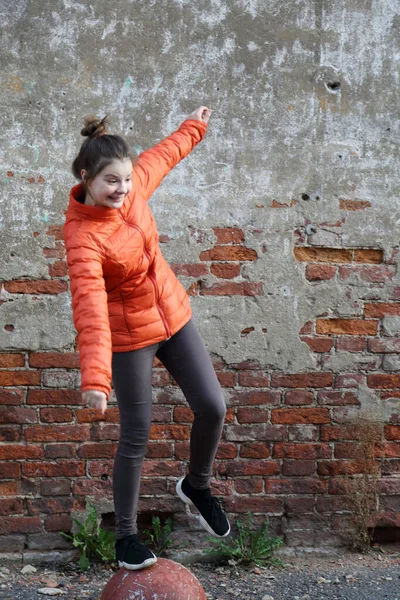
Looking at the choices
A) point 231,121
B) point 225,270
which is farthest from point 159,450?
point 231,121

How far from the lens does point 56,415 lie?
4520 mm

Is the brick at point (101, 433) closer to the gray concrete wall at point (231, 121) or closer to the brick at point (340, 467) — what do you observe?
the gray concrete wall at point (231, 121)

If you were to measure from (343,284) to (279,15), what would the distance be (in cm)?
155

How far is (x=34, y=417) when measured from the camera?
14.8 ft

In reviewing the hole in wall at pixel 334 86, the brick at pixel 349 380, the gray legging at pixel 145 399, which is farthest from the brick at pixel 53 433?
the hole in wall at pixel 334 86

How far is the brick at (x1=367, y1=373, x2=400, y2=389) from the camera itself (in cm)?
464

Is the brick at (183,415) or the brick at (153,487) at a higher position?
the brick at (183,415)

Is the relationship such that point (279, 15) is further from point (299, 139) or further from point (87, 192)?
point (87, 192)

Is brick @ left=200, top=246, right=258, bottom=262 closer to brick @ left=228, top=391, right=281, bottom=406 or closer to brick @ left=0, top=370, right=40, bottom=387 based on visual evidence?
brick @ left=228, top=391, right=281, bottom=406

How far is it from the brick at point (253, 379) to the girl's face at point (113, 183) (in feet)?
5.10

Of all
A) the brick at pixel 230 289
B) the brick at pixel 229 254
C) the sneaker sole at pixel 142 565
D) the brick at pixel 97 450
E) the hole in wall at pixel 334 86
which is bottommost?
the sneaker sole at pixel 142 565

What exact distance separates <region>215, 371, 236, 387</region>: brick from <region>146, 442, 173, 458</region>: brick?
463 mm

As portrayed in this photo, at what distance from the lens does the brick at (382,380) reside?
183 inches

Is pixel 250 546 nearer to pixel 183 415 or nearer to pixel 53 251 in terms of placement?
pixel 183 415
